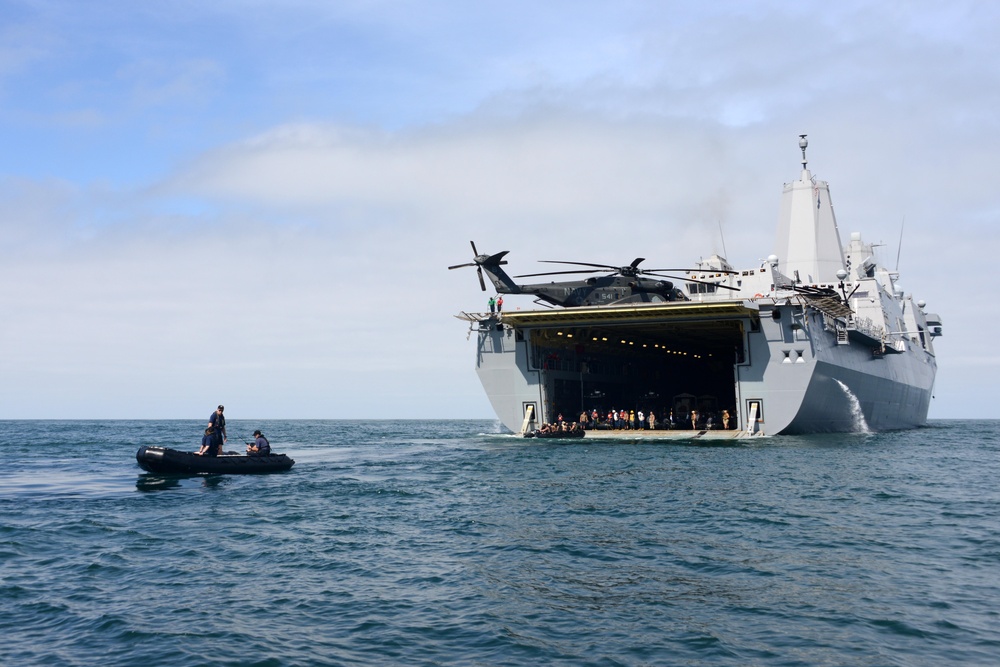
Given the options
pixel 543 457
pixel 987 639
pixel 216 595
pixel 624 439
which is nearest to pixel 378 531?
pixel 216 595

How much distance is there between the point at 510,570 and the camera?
1483cm

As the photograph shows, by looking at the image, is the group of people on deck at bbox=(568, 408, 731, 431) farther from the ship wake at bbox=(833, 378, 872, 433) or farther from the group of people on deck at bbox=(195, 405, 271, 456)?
the group of people on deck at bbox=(195, 405, 271, 456)

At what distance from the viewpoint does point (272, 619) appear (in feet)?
39.4

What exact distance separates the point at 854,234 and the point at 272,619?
66563 mm

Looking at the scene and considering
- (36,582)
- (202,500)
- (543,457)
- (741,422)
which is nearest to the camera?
(36,582)

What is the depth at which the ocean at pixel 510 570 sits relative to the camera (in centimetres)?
1076

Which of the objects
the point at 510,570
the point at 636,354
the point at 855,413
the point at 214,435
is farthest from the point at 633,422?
the point at 510,570

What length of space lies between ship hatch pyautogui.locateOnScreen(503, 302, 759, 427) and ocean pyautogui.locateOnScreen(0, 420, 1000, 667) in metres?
15.5

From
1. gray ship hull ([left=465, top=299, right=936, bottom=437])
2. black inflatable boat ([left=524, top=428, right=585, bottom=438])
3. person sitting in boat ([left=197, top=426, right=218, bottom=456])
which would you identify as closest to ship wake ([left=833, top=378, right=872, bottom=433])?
gray ship hull ([left=465, top=299, right=936, bottom=437])

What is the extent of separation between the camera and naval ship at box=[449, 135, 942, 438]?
41.6m

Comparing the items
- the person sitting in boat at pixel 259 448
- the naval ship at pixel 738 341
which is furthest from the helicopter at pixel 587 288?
the person sitting in boat at pixel 259 448

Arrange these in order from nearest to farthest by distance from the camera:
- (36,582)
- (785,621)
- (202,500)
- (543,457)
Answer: (785,621) → (36,582) → (202,500) → (543,457)

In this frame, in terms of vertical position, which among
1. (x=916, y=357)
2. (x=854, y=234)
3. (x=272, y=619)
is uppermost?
(x=854, y=234)

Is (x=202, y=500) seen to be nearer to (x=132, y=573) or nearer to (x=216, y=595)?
(x=132, y=573)
